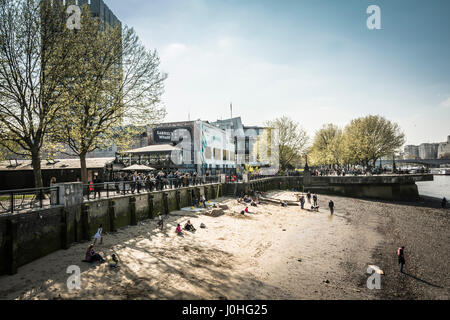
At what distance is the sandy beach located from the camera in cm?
953

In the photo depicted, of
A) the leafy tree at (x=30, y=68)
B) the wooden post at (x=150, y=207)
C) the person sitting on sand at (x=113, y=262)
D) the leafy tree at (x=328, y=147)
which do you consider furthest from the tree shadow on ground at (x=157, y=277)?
the leafy tree at (x=328, y=147)

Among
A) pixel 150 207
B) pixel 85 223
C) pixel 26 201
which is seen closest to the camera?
pixel 26 201

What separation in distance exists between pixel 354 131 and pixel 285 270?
54.4m

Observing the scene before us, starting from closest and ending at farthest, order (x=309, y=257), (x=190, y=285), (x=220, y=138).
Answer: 1. (x=190, y=285)
2. (x=309, y=257)
3. (x=220, y=138)

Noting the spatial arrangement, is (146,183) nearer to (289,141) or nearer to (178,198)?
(178,198)

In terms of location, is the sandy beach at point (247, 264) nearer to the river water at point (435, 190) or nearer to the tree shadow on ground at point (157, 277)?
the tree shadow on ground at point (157, 277)

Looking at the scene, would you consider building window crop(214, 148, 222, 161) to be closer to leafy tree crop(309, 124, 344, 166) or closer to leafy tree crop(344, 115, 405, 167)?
leafy tree crop(309, 124, 344, 166)

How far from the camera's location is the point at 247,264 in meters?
12.8

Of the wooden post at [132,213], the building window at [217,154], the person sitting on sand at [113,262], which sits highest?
the building window at [217,154]

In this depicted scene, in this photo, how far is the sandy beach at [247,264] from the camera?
375 inches

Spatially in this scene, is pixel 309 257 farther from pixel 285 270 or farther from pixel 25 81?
pixel 25 81

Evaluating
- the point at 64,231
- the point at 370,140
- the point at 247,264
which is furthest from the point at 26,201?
the point at 370,140
